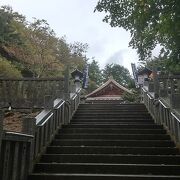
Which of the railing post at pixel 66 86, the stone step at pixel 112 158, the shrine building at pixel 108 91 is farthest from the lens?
the shrine building at pixel 108 91

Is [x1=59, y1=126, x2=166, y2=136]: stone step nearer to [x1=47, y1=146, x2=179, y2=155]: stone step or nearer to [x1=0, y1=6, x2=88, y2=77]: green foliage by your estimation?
[x1=47, y1=146, x2=179, y2=155]: stone step

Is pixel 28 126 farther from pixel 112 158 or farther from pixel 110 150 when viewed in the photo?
pixel 110 150

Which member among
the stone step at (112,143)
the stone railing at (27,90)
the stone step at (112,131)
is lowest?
the stone step at (112,143)

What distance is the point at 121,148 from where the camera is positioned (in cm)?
752

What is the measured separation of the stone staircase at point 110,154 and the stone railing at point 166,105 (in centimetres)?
31

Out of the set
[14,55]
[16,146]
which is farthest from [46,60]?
[16,146]

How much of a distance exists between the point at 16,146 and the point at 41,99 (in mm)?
5715

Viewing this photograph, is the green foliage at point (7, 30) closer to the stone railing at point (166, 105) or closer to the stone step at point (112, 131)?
the stone railing at point (166, 105)

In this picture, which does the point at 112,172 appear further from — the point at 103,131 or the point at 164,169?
the point at 103,131

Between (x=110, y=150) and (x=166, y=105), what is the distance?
96.1 inches

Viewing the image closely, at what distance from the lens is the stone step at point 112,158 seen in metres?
6.93

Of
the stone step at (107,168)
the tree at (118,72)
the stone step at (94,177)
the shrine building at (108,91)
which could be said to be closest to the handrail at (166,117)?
the stone step at (107,168)

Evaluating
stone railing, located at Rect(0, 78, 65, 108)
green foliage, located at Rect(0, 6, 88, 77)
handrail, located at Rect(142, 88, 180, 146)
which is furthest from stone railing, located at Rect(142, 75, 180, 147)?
green foliage, located at Rect(0, 6, 88, 77)

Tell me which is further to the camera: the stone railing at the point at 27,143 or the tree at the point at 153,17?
the tree at the point at 153,17
